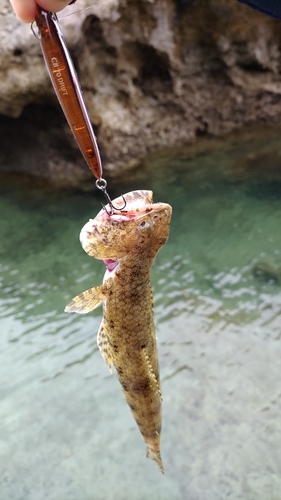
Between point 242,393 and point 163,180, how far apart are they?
3.24 meters

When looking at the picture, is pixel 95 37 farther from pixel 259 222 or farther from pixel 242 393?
pixel 242 393

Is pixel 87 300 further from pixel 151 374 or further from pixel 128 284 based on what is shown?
pixel 151 374

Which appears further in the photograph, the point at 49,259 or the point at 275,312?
the point at 49,259

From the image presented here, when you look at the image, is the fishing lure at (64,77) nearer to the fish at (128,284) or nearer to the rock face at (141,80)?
the fish at (128,284)

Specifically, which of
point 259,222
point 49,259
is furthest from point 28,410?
point 259,222

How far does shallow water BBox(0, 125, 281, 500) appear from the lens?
2.71 meters

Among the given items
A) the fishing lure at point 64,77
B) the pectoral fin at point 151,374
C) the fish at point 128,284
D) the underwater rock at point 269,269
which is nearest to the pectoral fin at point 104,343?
the fish at point 128,284

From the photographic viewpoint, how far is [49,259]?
451cm

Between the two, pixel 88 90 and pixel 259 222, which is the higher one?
pixel 88 90

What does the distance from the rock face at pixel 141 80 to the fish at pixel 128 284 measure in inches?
170

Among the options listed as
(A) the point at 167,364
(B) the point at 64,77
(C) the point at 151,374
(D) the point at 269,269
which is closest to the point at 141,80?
(D) the point at 269,269

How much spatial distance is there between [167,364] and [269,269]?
1.34m

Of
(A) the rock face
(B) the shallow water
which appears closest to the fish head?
(B) the shallow water

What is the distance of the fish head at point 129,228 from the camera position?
1204 millimetres
